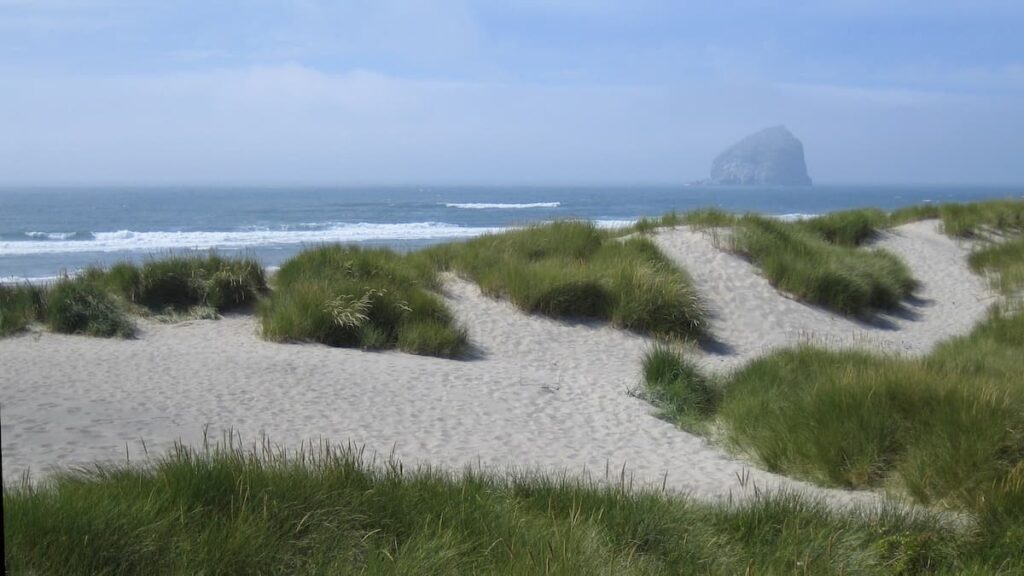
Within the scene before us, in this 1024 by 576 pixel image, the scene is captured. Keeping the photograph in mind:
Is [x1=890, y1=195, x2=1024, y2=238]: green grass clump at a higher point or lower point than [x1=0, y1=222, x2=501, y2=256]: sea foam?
higher

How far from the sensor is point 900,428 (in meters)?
7.30

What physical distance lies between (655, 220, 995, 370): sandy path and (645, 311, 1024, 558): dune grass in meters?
2.93

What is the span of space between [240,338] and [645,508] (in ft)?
26.4

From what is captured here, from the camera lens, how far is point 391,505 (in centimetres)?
484

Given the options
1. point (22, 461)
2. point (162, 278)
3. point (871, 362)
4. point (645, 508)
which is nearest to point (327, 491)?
point (645, 508)

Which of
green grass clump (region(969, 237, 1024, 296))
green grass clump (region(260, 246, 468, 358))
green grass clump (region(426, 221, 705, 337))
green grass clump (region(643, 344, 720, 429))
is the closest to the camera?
green grass clump (region(643, 344, 720, 429))

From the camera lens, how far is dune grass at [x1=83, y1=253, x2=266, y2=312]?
13.0m

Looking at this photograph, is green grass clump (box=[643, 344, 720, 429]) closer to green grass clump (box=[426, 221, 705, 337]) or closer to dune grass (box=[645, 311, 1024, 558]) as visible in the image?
dune grass (box=[645, 311, 1024, 558])

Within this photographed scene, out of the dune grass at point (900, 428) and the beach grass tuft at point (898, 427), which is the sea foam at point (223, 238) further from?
the dune grass at point (900, 428)

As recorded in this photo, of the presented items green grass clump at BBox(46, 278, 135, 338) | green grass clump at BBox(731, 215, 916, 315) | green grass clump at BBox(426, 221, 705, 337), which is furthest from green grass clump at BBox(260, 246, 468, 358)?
green grass clump at BBox(731, 215, 916, 315)

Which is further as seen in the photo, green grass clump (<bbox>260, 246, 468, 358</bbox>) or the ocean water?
the ocean water

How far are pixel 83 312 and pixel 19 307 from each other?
2.81 ft

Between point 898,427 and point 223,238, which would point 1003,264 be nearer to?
point 898,427

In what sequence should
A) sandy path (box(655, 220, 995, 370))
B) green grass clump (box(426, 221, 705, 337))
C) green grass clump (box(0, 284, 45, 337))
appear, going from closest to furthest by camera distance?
green grass clump (box(0, 284, 45, 337)), green grass clump (box(426, 221, 705, 337)), sandy path (box(655, 220, 995, 370))
